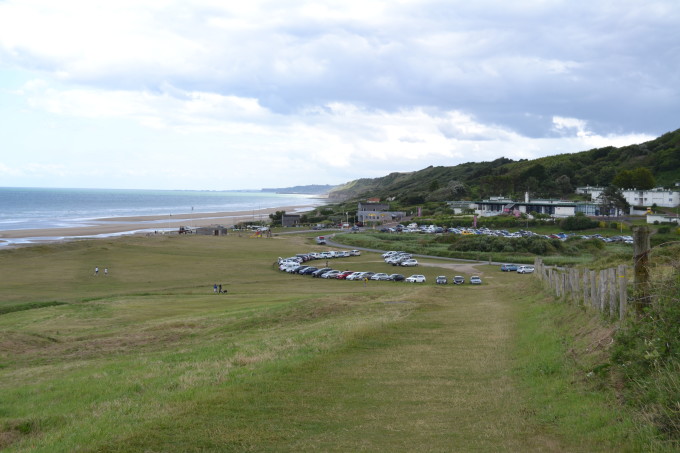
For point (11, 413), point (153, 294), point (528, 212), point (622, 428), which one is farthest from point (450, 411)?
point (528, 212)

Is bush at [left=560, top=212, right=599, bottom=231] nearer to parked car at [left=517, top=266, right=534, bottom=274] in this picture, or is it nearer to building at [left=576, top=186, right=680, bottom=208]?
building at [left=576, top=186, right=680, bottom=208]

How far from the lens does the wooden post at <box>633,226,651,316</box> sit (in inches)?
438

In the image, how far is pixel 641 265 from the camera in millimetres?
11414

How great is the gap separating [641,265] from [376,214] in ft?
421

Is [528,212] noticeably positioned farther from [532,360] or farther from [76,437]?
[76,437]

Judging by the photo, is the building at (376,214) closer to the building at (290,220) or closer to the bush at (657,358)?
the building at (290,220)

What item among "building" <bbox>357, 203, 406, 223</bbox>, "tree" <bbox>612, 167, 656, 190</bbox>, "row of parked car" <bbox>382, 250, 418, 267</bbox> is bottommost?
"row of parked car" <bbox>382, 250, 418, 267</bbox>

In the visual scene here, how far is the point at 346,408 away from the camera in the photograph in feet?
33.7

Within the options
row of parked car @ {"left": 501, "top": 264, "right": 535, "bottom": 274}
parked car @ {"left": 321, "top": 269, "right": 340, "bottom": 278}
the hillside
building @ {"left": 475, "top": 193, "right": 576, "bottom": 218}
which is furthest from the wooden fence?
the hillside

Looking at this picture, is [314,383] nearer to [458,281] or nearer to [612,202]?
[458,281]

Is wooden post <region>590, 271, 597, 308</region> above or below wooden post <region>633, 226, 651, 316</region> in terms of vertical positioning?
below

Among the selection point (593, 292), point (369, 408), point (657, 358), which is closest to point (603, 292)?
point (593, 292)

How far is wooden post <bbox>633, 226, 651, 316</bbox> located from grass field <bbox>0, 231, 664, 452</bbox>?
6.58ft

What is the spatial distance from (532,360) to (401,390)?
3836mm
